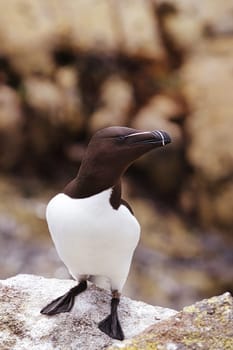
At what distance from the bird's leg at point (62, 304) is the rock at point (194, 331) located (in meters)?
0.47

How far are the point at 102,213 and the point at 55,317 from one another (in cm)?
48

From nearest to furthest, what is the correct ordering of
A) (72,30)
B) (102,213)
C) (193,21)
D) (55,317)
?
(102,213)
(55,317)
(72,30)
(193,21)

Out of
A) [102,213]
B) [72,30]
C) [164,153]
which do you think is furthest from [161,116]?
[102,213]

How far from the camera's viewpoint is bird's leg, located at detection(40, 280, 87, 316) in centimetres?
288

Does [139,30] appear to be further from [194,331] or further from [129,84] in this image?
[194,331]

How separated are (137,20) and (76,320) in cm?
740

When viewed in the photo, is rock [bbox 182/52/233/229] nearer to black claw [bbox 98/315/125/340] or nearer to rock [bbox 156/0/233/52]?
rock [bbox 156/0/233/52]

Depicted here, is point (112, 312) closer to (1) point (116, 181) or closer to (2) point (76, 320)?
(2) point (76, 320)

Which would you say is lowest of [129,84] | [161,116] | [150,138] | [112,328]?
[161,116]

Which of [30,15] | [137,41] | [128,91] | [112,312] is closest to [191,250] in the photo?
[128,91]

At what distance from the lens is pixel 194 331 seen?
250 cm

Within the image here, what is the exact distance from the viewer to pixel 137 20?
9742 mm

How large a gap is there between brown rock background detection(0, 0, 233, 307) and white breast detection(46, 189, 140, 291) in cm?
427

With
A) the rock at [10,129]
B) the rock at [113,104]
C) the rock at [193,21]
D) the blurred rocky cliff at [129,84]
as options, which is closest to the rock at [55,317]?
the blurred rocky cliff at [129,84]
